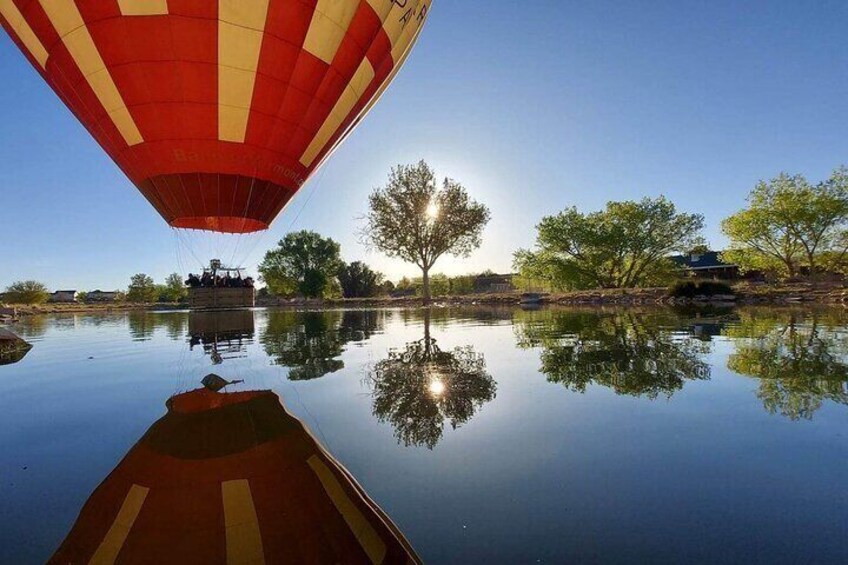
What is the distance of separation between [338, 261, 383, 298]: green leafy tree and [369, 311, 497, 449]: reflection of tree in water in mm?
59805

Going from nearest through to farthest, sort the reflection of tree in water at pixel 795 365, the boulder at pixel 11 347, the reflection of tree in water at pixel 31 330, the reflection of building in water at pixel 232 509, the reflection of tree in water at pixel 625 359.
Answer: the reflection of building in water at pixel 232 509 → the reflection of tree in water at pixel 795 365 → the reflection of tree in water at pixel 625 359 → the boulder at pixel 11 347 → the reflection of tree in water at pixel 31 330

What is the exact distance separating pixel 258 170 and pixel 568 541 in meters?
9.49

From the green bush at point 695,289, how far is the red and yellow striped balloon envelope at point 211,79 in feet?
91.0

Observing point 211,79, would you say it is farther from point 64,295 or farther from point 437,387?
point 64,295

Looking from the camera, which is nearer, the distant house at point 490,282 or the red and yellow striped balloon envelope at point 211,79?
the red and yellow striped balloon envelope at point 211,79

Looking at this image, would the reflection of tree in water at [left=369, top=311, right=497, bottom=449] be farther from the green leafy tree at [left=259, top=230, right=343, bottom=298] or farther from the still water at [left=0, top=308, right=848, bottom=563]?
the green leafy tree at [left=259, top=230, right=343, bottom=298]

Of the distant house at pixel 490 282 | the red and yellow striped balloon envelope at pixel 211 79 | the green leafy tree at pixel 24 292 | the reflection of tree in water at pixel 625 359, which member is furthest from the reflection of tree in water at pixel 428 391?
the green leafy tree at pixel 24 292

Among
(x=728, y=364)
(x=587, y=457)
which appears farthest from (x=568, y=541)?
(x=728, y=364)

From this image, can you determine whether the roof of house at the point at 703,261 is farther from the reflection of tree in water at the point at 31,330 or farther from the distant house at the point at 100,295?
the distant house at the point at 100,295

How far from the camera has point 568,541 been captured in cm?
255

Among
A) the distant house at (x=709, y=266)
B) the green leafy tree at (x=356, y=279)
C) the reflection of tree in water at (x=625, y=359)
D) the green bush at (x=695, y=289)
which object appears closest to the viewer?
the reflection of tree in water at (x=625, y=359)

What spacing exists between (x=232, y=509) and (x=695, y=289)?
3375cm

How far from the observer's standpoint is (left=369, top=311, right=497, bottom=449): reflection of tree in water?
4.88 m

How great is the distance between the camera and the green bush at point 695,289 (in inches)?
1160
